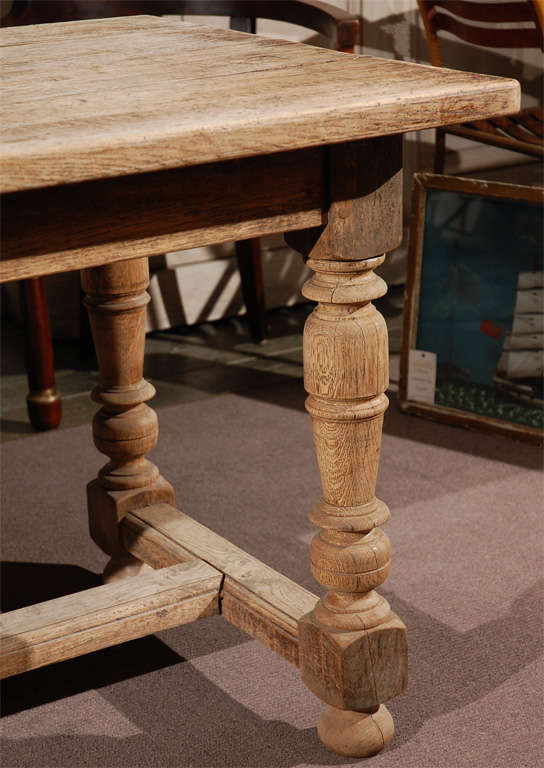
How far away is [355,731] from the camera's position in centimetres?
111

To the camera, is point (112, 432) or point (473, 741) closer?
point (473, 741)

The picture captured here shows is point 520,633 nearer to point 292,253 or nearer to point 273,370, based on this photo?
point 273,370

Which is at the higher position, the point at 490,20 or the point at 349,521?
the point at 490,20

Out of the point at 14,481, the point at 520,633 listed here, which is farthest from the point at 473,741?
the point at 14,481

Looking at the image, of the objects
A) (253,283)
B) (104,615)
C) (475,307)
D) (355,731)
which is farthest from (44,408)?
(355,731)

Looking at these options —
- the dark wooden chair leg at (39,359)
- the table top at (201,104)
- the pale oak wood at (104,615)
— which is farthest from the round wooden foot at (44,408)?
the table top at (201,104)

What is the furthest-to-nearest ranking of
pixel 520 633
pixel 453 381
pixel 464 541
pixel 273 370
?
pixel 273 370
pixel 453 381
pixel 464 541
pixel 520 633

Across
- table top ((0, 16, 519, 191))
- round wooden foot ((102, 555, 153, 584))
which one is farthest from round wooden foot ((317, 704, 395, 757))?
table top ((0, 16, 519, 191))

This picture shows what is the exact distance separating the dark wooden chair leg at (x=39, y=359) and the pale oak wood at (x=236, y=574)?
66 cm

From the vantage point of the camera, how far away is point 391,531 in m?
1.63

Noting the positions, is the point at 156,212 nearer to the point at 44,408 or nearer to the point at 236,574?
the point at 236,574

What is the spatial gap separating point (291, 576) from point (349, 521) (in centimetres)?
49

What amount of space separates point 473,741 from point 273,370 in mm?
1311

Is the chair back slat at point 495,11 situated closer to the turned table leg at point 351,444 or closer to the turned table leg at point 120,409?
the turned table leg at point 120,409
